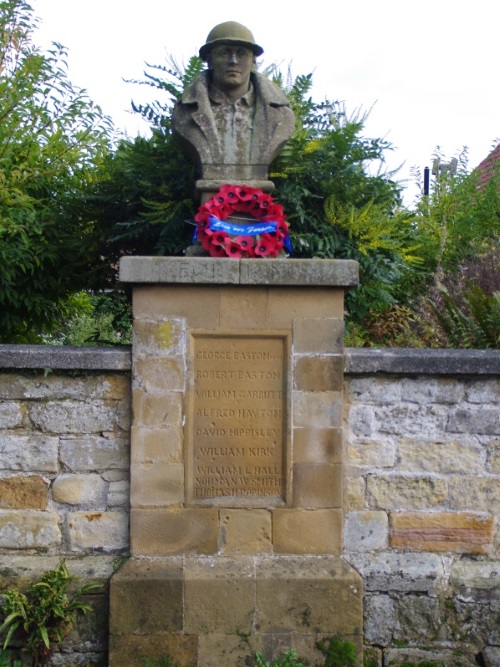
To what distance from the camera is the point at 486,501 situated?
4.03 m

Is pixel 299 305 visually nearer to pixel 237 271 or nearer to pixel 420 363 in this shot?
pixel 237 271

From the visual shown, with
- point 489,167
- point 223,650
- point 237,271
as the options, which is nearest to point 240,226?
point 237,271

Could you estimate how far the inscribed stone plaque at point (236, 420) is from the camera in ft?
12.7

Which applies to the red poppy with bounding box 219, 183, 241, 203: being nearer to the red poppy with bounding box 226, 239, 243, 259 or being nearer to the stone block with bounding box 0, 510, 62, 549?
the red poppy with bounding box 226, 239, 243, 259

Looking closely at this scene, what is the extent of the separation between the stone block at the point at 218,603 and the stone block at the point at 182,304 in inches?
52.4

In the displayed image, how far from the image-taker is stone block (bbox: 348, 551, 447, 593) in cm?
392

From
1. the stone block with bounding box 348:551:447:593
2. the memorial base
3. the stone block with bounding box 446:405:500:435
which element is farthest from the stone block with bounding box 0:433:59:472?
the stone block with bounding box 446:405:500:435

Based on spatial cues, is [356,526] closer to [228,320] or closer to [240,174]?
[228,320]

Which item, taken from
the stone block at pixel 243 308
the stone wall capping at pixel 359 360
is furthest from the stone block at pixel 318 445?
the stone block at pixel 243 308

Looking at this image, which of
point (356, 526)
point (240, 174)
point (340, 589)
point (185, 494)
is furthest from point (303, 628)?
point (240, 174)

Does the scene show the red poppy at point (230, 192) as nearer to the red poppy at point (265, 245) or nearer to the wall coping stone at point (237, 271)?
the red poppy at point (265, 245)

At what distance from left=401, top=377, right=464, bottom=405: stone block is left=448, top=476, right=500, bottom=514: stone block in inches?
17.9

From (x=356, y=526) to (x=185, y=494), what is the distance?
0.97 metres

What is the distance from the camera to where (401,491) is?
401cm
